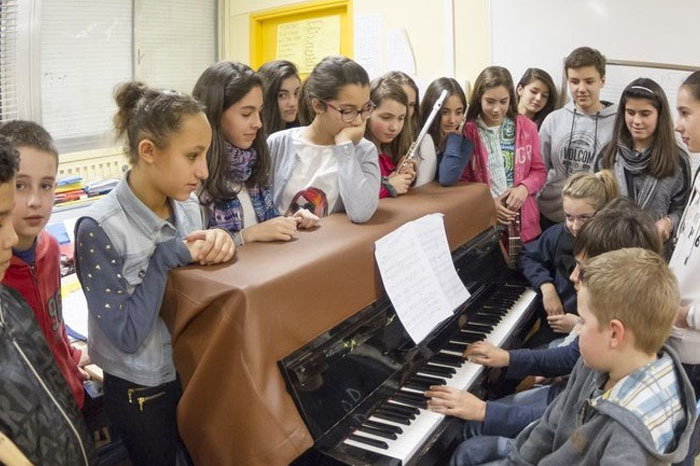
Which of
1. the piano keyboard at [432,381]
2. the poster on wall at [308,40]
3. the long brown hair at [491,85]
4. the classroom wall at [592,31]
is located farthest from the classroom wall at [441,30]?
the piano keyboard at [432,381]

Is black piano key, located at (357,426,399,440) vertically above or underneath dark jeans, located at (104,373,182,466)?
underneath

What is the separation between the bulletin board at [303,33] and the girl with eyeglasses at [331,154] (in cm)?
305

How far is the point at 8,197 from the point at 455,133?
182cm

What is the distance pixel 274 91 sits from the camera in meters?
2.91

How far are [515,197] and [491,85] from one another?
1.73 ft

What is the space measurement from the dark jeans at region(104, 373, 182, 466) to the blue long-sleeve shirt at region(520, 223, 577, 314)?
5.12 feet

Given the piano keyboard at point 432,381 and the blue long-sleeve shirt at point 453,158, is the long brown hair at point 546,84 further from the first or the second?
the piano keyboard at point 432,381

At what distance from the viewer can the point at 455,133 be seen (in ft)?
8.28

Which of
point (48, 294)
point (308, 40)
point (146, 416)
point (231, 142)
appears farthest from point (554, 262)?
point (308, 40)

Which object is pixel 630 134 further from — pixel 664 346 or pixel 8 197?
pixel 8 197

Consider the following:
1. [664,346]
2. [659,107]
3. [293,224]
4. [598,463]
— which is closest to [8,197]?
[293,224]

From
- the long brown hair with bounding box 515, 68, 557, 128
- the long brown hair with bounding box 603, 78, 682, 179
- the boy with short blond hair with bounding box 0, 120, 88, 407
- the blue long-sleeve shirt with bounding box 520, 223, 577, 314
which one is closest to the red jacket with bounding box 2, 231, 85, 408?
the boy with short blond hair with bounding box 0, 120, 88, 407

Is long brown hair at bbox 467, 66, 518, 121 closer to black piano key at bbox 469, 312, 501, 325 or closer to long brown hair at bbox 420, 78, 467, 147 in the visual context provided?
long brown hair at bbox 420, 78, 467, 147

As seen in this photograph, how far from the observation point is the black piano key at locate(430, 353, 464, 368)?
1.84 metres
